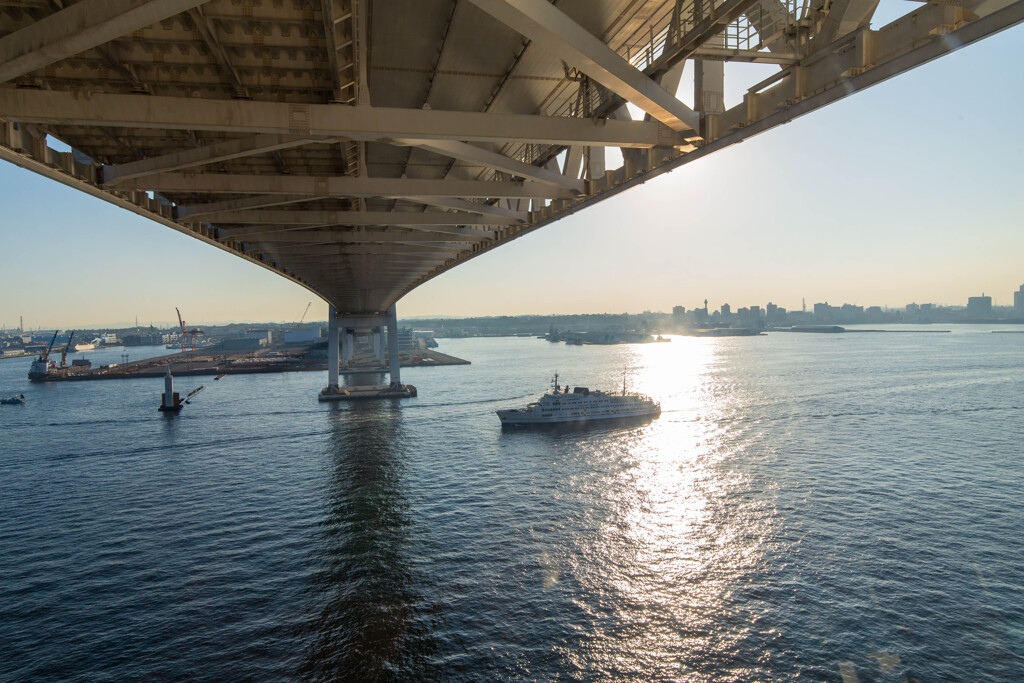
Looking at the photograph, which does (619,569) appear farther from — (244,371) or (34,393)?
(244,371)

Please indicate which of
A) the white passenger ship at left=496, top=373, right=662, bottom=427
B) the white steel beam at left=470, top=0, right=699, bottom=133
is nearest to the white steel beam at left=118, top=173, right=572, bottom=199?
the white steel beam at left=470, top=0, right=699, bottom=133

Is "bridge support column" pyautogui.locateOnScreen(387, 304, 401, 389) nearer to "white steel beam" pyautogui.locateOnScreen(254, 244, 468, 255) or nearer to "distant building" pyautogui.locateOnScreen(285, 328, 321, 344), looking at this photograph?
"white steel beam" pyautogui.locateOnScreen(254, 244, 468, 255)

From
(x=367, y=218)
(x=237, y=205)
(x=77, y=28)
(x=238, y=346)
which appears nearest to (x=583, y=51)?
(x=77, y=28)

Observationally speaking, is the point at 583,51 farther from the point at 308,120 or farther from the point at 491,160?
the point at 491,160

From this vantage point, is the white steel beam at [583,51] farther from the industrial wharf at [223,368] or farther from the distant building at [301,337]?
the distant building at [301,337]

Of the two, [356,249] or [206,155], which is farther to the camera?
[356,249]

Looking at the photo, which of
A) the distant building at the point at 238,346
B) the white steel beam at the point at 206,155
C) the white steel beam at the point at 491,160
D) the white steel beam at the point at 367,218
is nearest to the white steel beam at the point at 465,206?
the white steel beam at the point at 367,218
